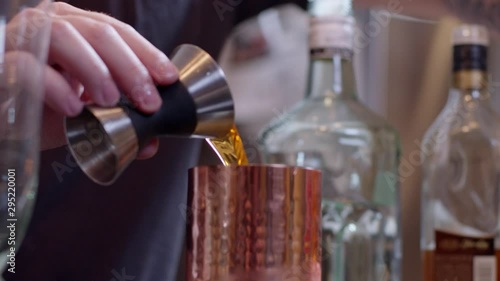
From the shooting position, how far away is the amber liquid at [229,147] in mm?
446

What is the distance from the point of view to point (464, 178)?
3.03 ft

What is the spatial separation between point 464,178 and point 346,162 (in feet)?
0.53

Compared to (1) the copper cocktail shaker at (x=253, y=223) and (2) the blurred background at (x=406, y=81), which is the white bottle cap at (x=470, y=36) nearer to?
(2) the blurred background at (x=406, y=81)

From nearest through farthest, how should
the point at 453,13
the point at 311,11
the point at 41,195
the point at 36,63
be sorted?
1. the point at 36,63
2. the point at 41,195
3. the point at 453,13
4. the point at 311,11

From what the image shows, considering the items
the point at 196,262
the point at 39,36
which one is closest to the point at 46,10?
the point at 39,36

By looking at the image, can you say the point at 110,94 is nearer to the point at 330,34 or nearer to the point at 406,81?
the point at 330,34

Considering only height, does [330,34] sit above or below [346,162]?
above

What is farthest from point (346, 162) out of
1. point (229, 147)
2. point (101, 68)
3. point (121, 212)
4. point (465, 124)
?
point (101, 68)

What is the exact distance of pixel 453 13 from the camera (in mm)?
896

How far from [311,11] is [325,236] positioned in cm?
33

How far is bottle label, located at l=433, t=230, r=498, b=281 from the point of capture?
2.69 feet

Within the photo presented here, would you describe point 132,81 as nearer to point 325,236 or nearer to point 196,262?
point 196,262

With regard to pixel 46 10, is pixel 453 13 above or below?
above

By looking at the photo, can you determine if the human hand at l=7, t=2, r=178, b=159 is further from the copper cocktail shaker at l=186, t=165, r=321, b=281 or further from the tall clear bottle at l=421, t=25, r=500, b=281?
the tall clear bottle at l=421, t=25, r=500, b=281
